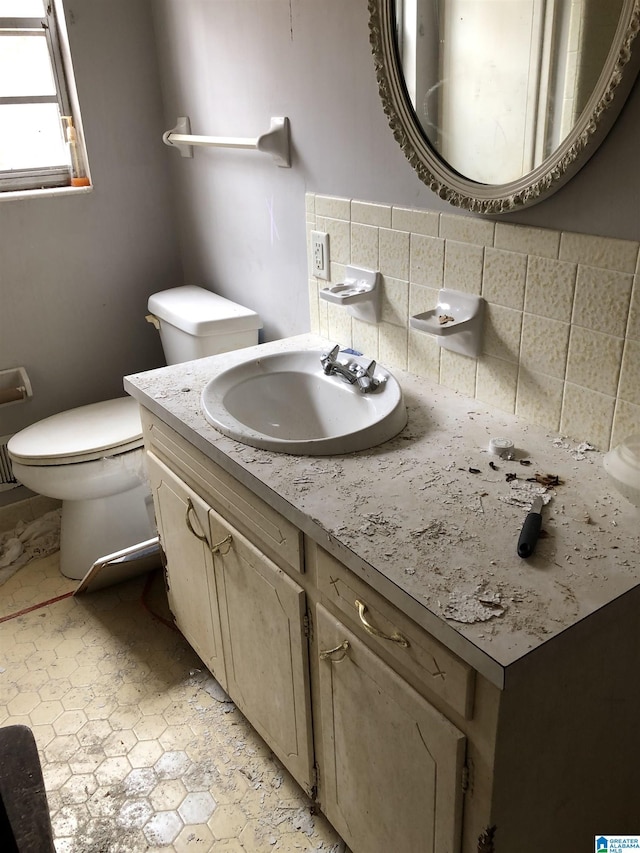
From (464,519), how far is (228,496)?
50 centimetres

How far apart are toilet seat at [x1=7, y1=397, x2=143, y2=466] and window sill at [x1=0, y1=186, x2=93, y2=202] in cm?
67

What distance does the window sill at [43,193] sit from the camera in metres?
2.19

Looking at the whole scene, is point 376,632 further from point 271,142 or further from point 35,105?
point 35,105

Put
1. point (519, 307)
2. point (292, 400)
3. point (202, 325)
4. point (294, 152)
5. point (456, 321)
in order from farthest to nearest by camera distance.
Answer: point (202, 325), point (294, 152), point (292, 400), point (456, 321), point (519, 307)

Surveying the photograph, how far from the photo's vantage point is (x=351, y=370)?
1.50 meters

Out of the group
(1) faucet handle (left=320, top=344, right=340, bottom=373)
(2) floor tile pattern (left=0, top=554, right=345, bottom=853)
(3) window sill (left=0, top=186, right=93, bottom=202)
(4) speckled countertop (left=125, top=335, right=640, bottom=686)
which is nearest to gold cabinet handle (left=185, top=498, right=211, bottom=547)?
(4) speckled countertop (left=125, top=335, right=640, bottom=686)

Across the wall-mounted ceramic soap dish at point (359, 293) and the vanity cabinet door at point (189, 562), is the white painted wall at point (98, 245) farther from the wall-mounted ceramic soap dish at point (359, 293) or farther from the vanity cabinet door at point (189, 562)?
the wall-mounted ceramic soap dish at point (359, 293)

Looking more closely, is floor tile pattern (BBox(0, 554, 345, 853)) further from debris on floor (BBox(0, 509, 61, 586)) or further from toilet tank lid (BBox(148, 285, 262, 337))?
toilet tank lid (BBox(148, 285, 262, 337))

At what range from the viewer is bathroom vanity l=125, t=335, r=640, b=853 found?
874 mm

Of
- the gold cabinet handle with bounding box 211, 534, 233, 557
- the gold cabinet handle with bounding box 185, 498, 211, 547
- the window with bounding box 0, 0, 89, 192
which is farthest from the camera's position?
the window with bounding box 0, 0, 89, 192

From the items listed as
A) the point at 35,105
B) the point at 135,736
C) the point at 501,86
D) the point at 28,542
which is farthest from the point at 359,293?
the point at 28,542

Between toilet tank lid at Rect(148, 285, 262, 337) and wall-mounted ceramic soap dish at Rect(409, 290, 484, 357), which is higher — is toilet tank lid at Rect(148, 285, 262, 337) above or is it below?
below

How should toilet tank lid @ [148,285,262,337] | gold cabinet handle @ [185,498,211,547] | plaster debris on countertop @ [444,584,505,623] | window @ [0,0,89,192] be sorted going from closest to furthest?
plaster debris on countertop @ [444,584,505,623] < gold cabinet handle @ [185,498,211,547] < toilet tank lid @ [148,285,262,337] < window @ [0,0,89,192]

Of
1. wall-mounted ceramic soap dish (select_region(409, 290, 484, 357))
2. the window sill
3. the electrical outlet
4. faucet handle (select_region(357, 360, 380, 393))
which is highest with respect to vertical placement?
the window sill
